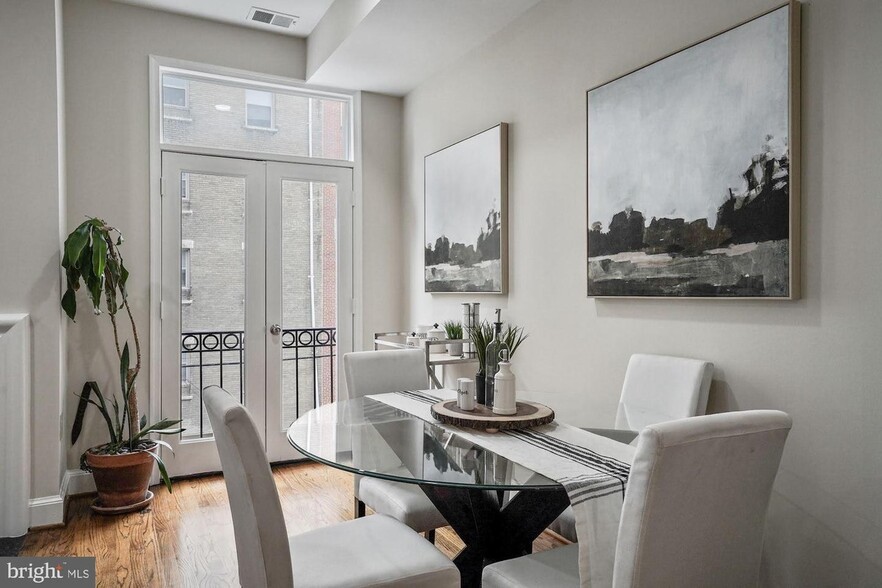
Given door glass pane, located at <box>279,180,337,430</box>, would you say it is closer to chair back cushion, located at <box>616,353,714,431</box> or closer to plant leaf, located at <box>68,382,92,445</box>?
plant leaf, located at <box>68,382,92,445</box>

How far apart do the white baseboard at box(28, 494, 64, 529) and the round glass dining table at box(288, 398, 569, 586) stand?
1.85 meters

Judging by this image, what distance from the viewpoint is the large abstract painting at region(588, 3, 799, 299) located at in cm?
191

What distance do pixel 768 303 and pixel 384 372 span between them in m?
1.64

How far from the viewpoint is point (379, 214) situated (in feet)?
14.9

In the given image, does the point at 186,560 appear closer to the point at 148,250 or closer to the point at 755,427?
the point at 148,250

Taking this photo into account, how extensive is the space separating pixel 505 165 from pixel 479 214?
0.34 m

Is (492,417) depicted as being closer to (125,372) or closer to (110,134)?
(125,372)

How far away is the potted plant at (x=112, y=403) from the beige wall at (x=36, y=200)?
121 millimetres

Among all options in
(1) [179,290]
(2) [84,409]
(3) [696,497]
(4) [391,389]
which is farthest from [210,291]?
(3) [696,497]

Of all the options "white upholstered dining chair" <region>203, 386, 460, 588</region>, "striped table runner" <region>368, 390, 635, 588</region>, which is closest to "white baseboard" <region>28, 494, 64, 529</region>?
"white upholstered dining chair" <region>203, 386, 460, 588</region>

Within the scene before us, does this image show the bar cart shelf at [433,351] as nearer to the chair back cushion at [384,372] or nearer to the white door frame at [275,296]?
the chair back cushion at [384,372]

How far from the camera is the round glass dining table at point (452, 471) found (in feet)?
5.05

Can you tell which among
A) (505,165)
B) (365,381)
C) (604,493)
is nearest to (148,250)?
(365,381)

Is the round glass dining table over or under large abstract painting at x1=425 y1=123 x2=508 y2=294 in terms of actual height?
under
